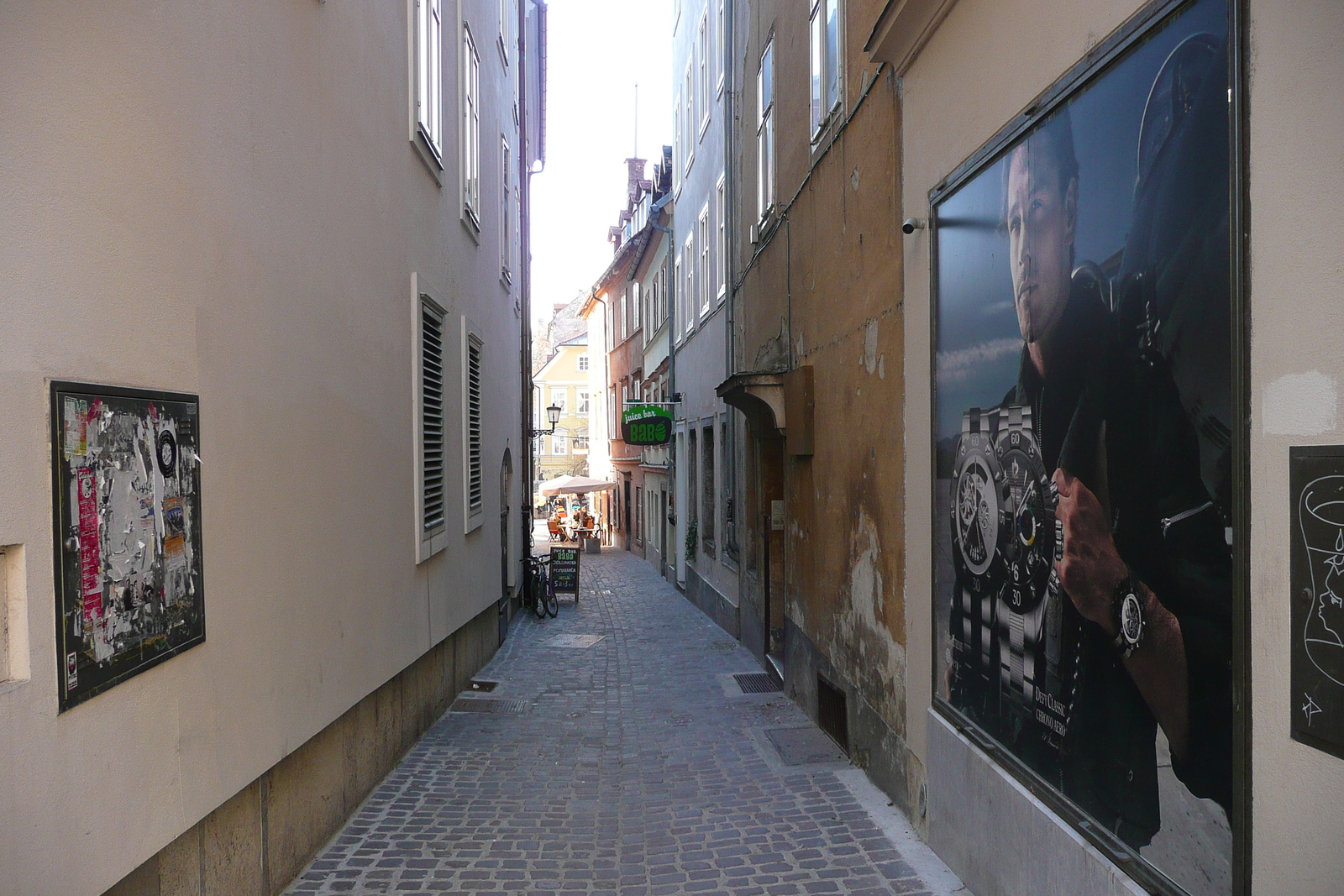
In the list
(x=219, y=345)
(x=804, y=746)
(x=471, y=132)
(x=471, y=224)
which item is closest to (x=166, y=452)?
(x=219, y=345)

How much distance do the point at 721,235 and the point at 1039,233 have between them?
12278 mm

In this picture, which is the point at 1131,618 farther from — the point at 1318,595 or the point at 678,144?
the point at 678,144

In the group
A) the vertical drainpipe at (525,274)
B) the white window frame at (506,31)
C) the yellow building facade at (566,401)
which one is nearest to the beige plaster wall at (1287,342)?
the white window frame at (506,31)

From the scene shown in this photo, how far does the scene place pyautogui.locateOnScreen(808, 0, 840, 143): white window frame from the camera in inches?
322

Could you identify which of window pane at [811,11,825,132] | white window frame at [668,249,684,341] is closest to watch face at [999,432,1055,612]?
window pane at [811,11,825,132]

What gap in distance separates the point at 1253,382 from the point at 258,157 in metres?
4.58

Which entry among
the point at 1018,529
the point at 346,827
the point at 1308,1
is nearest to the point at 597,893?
the point at 346,827

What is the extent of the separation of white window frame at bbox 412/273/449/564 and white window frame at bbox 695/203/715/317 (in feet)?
26.9

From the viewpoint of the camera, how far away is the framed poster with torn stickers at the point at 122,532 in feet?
11.0

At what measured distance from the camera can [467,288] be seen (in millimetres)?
11680

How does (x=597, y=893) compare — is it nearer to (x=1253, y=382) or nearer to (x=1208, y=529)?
(x=1208, y=529)

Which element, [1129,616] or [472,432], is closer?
[1129,616]

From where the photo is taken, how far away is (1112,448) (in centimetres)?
362

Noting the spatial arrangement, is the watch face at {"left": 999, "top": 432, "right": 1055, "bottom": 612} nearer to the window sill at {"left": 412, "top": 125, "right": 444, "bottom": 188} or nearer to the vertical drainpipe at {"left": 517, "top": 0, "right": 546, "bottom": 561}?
the window sill at {"left": 412, "top": 125, "right": 444, "bottom": 188}
